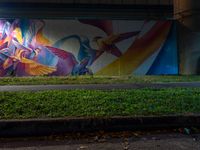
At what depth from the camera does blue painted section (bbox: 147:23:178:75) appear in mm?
19734

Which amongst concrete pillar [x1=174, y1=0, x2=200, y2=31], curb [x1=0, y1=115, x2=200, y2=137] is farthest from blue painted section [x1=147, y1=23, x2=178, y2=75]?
curb [x1=0, y1=115, x2=200, y2=137]

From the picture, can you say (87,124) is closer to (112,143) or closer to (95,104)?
(112,143)

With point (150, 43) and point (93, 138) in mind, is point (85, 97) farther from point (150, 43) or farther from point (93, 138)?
point (150, 43)

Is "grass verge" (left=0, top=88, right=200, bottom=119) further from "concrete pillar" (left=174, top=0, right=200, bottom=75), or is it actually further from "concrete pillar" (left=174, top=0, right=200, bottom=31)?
"concrete pillar" (left=174, top=0, right=200, bottom=31)

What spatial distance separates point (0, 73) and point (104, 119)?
1214 cm

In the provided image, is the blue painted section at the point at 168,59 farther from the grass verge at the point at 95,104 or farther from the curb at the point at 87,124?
the curb at the point at 87,124

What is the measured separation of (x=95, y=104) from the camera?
8695 mm

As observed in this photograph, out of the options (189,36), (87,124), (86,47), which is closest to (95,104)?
(87,124)

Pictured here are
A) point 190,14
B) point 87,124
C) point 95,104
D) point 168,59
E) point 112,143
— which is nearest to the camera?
point 112,143

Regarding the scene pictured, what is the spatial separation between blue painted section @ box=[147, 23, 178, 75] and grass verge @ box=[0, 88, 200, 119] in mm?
9166

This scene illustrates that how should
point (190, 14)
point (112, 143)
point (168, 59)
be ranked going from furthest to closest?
point (168, 59), point (190, 14), point (112, 143)

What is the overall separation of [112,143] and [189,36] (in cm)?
1402

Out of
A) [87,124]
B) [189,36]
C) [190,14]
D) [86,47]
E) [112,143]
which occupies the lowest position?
[112,143]

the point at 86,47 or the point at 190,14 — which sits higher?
the point at 190,14
